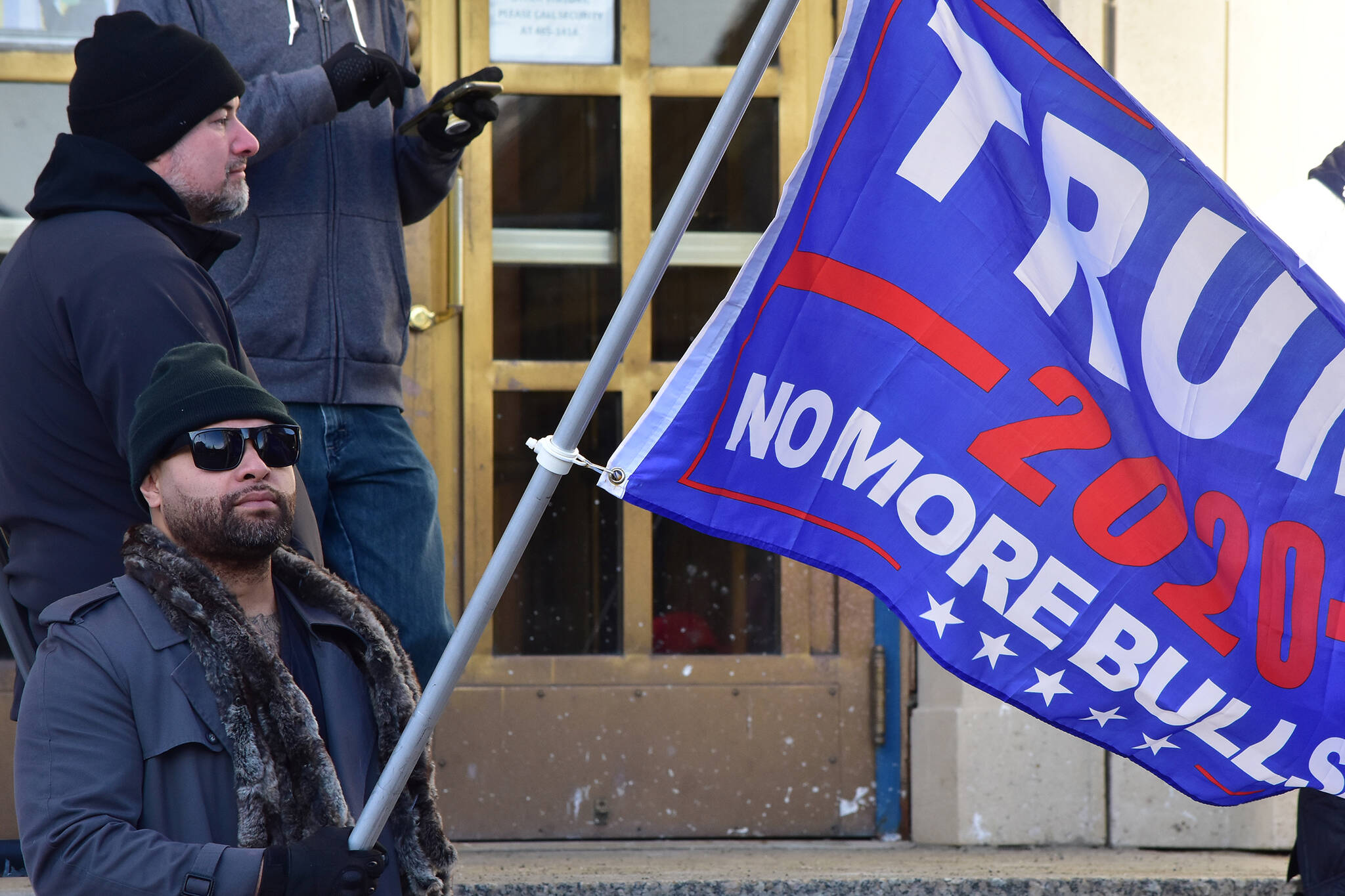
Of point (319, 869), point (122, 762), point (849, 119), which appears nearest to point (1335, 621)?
point (849, 119)

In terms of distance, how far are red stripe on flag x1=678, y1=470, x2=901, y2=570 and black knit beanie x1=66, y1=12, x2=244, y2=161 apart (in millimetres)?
1250

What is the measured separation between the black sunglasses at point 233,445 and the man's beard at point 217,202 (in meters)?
0.77

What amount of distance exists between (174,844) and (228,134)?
1.43 meters

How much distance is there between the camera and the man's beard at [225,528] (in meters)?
2.11

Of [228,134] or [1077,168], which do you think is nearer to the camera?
[1077,168]

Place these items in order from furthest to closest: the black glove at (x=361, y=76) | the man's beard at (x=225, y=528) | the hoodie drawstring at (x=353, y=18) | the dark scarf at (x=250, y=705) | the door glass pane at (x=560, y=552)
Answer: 1. the door glass pane at (x=560, y=552)
2. the hoodie drawstring at (x=353, y=18)
3. the black glove at (x=361, y=76)
4. the man's beard at (x=225, y=528)
5. the dark scarf at (x=250, y=705)

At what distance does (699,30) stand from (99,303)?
7.85 feet

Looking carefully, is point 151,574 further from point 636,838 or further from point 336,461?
point 636,838

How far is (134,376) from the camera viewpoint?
7.98 ft

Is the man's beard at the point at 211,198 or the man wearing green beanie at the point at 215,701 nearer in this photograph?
the man wearing green beanie at the point at 215,701

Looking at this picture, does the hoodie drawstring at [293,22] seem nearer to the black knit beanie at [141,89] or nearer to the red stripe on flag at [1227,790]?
the black knit beanie at [141,89]

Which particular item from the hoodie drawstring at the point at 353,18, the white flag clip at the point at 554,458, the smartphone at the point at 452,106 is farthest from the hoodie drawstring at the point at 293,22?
the white flag clip at the point at 554,458

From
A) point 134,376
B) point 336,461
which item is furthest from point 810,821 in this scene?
point 134,376

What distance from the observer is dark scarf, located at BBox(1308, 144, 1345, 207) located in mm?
3742
